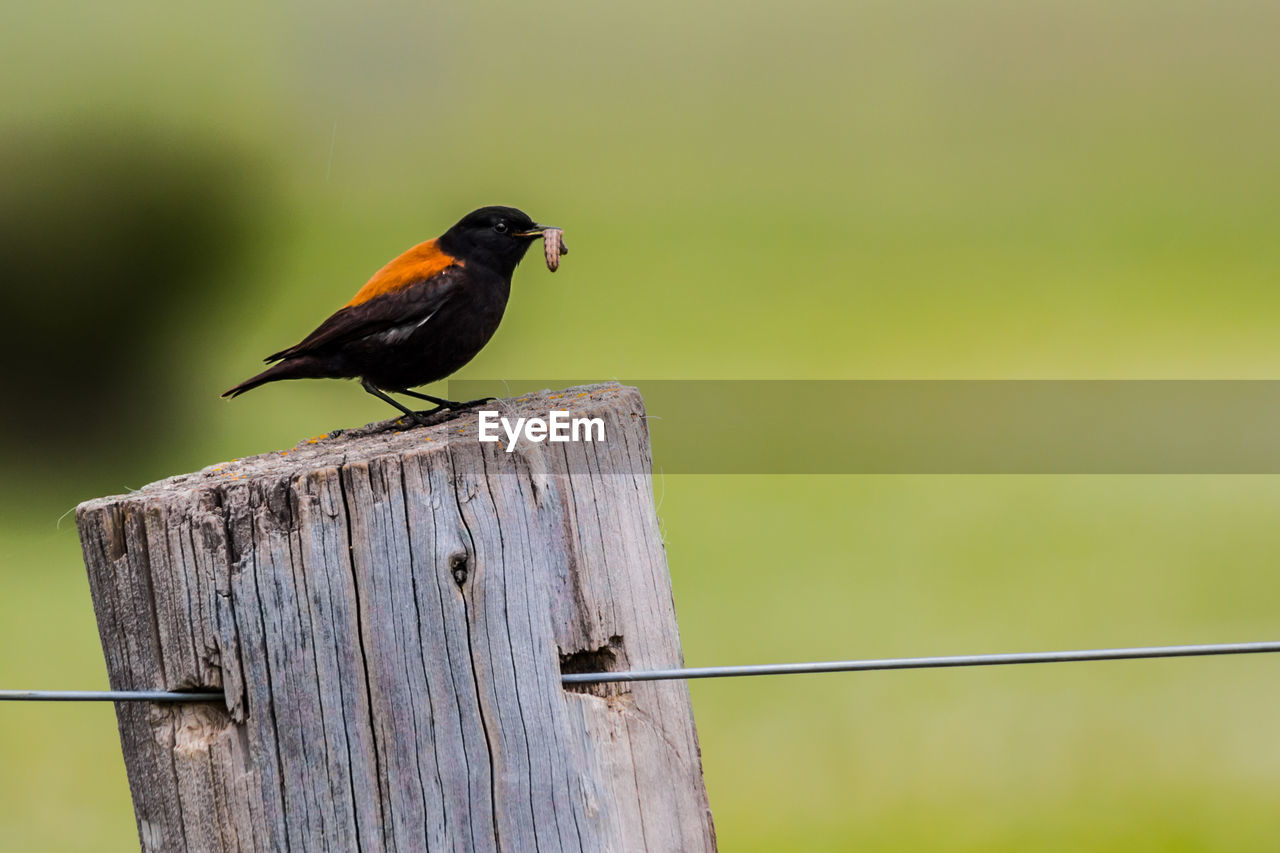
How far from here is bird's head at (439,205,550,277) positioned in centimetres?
316

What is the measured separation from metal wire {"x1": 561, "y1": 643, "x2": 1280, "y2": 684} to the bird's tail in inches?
63.1

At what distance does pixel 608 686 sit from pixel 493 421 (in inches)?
20.3

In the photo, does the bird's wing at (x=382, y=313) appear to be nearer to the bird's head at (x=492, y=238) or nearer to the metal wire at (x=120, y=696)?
the bird's head at (x=492, y=238)

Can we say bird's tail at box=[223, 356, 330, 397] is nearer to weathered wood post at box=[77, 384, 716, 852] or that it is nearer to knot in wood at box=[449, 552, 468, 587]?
weathered wood post at box=[77, 384, 716, 852]

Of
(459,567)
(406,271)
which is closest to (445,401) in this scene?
(406,271)

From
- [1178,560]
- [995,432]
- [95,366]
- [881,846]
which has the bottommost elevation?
[881,846]

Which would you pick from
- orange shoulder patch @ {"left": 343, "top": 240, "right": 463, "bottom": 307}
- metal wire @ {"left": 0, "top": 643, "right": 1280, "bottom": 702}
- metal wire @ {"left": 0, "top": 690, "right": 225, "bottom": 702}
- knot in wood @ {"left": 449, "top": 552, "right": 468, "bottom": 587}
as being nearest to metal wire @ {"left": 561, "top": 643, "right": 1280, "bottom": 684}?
metal wire @ {"left": 0, "top": 643, "right": 1280, "bottom": 702}

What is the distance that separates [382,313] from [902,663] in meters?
1.84

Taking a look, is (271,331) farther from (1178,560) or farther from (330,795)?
(1178,560)

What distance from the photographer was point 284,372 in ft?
9.87

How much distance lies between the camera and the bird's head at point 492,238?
316 cm

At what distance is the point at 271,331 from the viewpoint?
3.00 metres

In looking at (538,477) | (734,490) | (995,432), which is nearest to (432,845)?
(538,477)

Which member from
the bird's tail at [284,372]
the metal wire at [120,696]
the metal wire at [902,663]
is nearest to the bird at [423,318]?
the bird's tail at [284,372]
